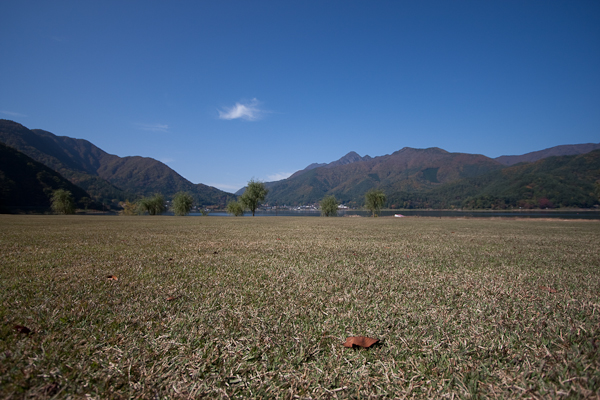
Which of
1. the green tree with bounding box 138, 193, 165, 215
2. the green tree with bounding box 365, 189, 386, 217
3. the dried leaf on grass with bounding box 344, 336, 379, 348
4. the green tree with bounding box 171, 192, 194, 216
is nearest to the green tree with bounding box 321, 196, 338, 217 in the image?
the green tree with bounding box 365, 189, 386, 217

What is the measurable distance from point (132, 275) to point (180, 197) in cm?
6724

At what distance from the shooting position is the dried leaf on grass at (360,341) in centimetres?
168

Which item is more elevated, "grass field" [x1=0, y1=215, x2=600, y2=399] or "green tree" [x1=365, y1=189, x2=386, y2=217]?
"green tree" [x1=365, y1=189, x2=386, y2=217]

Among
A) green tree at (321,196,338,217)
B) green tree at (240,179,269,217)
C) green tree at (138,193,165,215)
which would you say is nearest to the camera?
green tree at (240,179,269,217)

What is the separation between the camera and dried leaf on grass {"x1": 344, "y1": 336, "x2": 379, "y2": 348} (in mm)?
1676

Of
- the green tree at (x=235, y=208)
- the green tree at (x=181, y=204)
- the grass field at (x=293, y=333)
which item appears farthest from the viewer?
the green tree at (x=235, y=208)

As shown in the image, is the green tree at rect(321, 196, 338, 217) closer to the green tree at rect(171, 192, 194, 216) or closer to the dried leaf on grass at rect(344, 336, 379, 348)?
the green tree at rect(171, 192, 194, 216)

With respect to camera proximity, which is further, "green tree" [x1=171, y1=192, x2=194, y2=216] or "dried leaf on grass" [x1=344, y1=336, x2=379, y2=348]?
"green tree" [x1=171, y1=192, x2=194, y2=216]

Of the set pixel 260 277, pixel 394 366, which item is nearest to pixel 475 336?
pixel 394 366

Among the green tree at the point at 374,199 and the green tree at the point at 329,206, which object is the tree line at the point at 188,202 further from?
the green tree at the point at 329,206

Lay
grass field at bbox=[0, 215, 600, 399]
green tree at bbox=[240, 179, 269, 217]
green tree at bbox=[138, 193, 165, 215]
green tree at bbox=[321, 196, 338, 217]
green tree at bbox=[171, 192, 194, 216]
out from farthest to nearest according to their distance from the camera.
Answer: green tree at bbox=[321, 196, 338, 217], green tree at bbox=[138, 193, 165, 215], green tree at bbox=[171, 192, 194, 216], green tree at bbox=[240, 179, 269, 217], grass field at bbox=[0, 215, 600, 399]

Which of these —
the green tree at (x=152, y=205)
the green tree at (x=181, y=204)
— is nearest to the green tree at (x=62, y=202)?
the green tree at (x=152, y=205)

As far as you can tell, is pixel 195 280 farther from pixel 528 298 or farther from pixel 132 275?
pixel 528 298

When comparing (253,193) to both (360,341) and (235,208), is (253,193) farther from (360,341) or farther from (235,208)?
(360,341)
